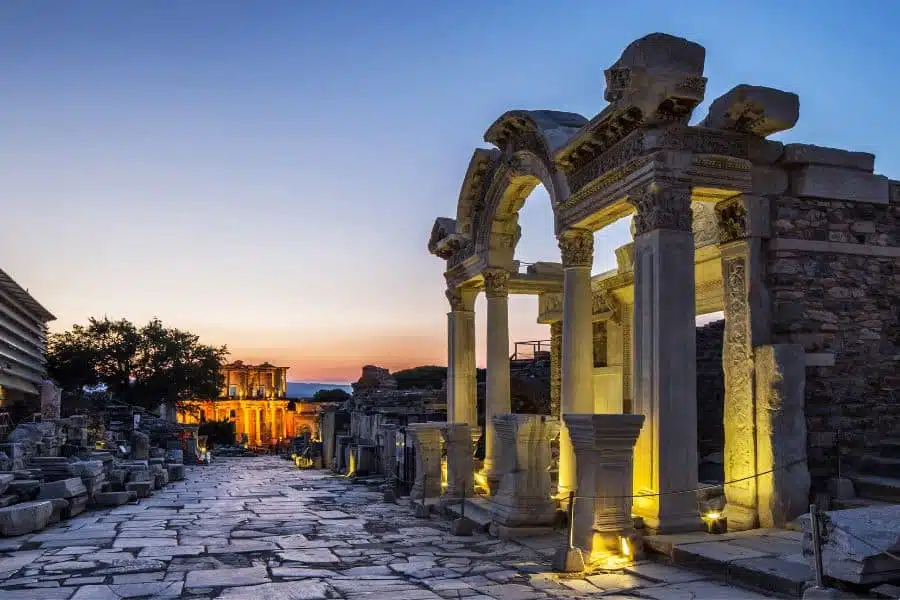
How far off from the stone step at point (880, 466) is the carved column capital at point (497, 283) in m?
7.26

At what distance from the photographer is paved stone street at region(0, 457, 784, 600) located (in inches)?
298

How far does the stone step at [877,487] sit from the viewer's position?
30.0ft

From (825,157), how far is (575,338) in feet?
13.9

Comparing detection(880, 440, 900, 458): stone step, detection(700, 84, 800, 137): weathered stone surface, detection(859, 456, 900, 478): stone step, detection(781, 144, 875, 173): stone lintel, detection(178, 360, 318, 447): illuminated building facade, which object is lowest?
detection(178, 360, 318, 447): illuminated building facade

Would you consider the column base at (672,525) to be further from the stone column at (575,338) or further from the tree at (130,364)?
the tree at (130,364)

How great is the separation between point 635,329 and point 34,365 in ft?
105

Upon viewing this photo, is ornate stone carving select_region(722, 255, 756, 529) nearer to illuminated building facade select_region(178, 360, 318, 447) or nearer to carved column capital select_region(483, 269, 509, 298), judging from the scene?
carved column capital select_region(483, 269, 509, 298)

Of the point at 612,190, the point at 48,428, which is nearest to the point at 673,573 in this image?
the point at 612,190

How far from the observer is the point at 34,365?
3444cm

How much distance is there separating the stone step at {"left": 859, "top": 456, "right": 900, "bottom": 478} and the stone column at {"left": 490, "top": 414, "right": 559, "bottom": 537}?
398cm

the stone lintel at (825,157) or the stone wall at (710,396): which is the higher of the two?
the stone lintel at (825,157)

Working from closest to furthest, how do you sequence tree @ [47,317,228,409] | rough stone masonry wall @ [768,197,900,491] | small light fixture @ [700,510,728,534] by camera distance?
small light fixture @ [700,510,728,534], rough stone masonry wall @ [768,197,900,491], tree @ [47,317,228,409]

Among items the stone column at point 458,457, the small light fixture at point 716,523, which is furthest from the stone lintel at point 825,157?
the stone column at point 458,457

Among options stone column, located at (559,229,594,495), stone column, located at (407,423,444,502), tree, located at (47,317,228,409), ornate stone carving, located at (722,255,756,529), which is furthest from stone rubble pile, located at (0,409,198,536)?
tree, located at (47,317,228,409)
